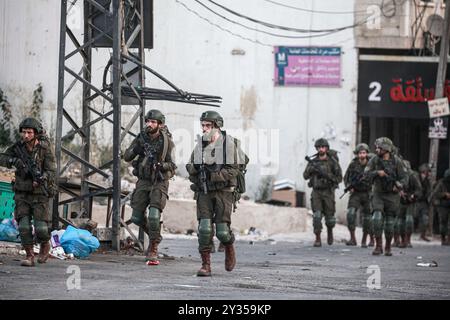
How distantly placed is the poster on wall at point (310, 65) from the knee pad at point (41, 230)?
644 inches

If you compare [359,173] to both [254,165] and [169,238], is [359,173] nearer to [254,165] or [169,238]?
[169,238]

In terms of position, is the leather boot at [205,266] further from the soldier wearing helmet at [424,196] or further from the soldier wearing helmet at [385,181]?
the soldier wearing helmet at [424,196]

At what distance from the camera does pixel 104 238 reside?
17.7m

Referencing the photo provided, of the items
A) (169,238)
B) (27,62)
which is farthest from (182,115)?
(169,238)

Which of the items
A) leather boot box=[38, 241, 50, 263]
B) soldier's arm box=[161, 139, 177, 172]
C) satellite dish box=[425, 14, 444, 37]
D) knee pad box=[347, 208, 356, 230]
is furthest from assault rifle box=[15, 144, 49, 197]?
satellite dish box=[425, 14, 444, 37]

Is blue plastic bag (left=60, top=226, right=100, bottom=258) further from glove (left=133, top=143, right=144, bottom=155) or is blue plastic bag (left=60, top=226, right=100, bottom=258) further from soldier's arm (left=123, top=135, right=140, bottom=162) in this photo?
glove (left=133, top=143, right=144, bottom=155)

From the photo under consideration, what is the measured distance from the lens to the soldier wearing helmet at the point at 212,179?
1412 cm

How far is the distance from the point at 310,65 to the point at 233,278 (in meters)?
17.0

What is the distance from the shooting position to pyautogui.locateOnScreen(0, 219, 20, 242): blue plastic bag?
16766 mm

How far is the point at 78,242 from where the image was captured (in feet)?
54.7

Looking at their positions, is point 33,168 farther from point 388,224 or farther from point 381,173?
point 388,224

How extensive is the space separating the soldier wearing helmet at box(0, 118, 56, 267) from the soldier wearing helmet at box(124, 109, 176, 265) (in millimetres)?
1666

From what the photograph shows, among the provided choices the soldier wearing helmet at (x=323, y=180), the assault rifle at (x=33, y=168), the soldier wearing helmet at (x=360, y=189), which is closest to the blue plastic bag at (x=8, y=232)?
the assault rifle at (x=33, y=168)
